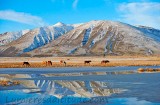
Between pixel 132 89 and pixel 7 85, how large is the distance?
11.9 m

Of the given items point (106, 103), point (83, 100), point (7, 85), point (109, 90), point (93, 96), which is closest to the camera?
point (106, 103)

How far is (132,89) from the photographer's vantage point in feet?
94.3

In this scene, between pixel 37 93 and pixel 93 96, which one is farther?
pixel 37 93

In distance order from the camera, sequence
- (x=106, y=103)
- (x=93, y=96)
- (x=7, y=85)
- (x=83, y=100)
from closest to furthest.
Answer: (x=106, y=103) < (x=83, y=100) < (x=93, y=96) < (x=7, y=85)

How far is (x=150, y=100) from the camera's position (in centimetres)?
2281

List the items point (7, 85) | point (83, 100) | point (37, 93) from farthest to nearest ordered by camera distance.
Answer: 1. point (7, 85)
2. point (37, 93)
3. point (83, 100)

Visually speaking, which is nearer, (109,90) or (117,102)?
(117,102)

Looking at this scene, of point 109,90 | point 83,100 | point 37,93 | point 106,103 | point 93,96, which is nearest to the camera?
point 106,103

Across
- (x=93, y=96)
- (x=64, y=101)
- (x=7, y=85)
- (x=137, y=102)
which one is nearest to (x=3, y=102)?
(x=64, y=101)

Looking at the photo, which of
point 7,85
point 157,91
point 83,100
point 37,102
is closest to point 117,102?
point 83,100

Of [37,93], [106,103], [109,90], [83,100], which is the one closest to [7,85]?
[37,93]

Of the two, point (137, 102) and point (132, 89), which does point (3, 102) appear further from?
point (132, 89)

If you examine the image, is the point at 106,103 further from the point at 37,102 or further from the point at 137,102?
the point at 37,102

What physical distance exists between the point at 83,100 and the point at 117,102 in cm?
234
